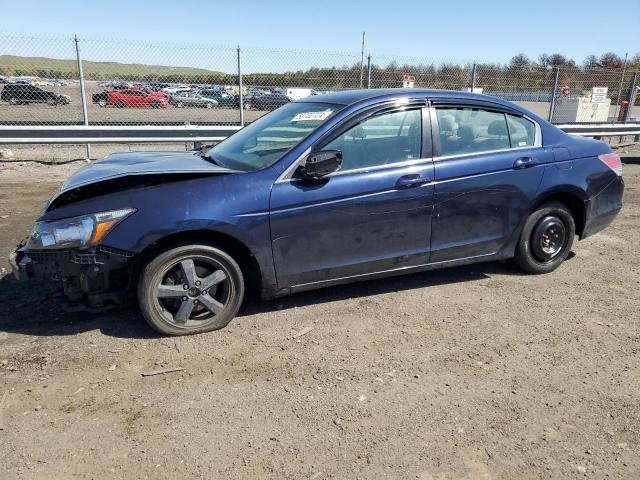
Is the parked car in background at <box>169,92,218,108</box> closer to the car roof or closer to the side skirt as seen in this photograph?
the car roof

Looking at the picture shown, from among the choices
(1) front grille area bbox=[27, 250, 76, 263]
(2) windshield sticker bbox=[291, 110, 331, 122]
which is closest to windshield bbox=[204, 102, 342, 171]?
(2) windshield sticker bbox=[291, 110, 331, 122]

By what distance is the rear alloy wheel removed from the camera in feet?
11.8

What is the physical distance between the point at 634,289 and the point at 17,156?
11303 millimetres

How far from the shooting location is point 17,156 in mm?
10969

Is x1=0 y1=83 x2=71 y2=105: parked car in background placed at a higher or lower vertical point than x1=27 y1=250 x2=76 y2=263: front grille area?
higher

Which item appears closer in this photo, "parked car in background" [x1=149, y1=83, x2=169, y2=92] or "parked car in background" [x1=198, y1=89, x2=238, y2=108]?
"parked car in background" [x1=149, y1=83, x2=169, y2=92]

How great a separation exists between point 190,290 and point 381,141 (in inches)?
73.6

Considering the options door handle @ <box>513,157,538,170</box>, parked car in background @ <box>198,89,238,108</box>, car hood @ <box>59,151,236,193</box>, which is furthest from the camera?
parked car in background @ <box>198,89,238,108</box>

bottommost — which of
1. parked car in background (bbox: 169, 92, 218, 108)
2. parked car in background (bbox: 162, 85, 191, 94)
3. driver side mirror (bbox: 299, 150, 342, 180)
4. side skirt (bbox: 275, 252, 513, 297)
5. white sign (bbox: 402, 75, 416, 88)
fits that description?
side skirt (bbox: 275, 252, 513, 297)

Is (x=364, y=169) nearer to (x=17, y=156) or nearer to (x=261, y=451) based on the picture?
(x=261, y=451)

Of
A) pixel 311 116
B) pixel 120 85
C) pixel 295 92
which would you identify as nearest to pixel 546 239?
pixel 311 116

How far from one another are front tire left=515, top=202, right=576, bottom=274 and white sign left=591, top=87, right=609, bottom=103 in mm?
13299

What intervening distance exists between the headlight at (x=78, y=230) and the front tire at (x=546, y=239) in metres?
3.47

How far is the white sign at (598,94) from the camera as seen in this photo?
52.7ft
